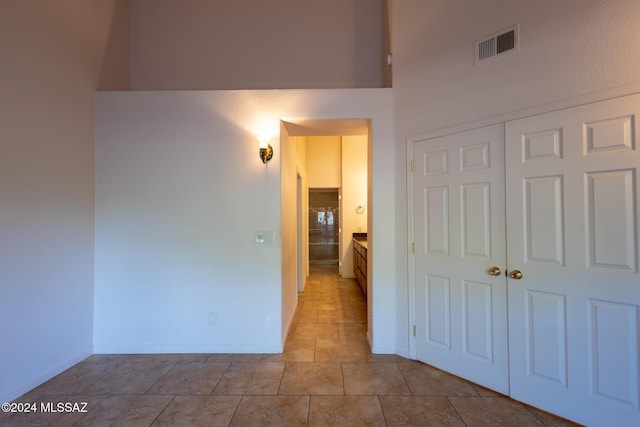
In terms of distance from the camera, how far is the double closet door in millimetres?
1722

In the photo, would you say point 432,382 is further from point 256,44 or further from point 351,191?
point 351,191

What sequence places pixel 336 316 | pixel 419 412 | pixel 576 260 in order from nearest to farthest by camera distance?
1. pixel 576 260
2. pixel 419 412
3. pixel 336 316

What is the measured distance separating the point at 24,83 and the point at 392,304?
376cm

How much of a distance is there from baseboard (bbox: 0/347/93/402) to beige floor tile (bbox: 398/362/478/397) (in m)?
3.10

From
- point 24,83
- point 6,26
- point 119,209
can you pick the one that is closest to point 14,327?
point 119,209

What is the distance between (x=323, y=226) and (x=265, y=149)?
641 centimetres

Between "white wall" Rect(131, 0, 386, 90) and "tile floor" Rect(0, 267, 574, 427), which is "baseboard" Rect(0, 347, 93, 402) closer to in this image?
"tile floor" Rect(0, 267, 574, 427)

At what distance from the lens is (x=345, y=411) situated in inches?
77.7

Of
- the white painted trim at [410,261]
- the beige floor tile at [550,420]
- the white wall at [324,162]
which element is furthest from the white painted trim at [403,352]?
the white wall at [324,162]

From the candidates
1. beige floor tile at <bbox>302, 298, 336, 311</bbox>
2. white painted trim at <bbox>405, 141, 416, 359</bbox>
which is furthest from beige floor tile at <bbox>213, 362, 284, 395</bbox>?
beige floor tile at <bbox>302, 298, 336, 311</bbox>

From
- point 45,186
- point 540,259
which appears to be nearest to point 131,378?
point 45,186

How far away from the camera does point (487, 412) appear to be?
6.49 feet

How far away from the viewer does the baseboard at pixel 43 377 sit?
2.09 meters

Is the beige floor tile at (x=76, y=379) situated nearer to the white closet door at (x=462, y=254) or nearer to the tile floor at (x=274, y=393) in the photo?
the tile floor at (x=274, y=393)
